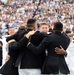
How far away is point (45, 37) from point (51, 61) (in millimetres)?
448

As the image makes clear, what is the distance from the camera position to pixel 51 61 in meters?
8.08

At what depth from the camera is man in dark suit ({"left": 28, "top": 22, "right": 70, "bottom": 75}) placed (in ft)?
26.5

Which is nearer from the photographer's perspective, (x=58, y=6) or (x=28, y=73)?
(x=28, y=73)

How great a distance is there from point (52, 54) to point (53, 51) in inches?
2.4

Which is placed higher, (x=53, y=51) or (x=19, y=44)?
(x=19, y=44)

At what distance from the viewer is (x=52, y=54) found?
8.15 metres

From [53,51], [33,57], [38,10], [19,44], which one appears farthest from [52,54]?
[38,10]

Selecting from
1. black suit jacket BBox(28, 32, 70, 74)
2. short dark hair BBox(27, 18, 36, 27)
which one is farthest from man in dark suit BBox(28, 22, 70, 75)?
short dark hair BBox(27, 18, 36, 27)

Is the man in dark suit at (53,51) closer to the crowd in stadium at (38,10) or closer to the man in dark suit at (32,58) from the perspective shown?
the man in dark suit at (32,58)

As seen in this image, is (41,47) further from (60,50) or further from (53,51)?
(60,50)

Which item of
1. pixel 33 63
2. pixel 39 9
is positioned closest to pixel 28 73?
pixel 33 63

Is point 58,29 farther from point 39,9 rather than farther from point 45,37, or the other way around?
point 39,9

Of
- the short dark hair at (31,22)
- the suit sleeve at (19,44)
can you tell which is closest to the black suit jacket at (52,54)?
the suit sleeve at (19,44)

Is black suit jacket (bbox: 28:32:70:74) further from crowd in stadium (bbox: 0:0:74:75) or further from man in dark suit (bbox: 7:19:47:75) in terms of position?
crowd in stadium (bbox: 0:0:74:75)
